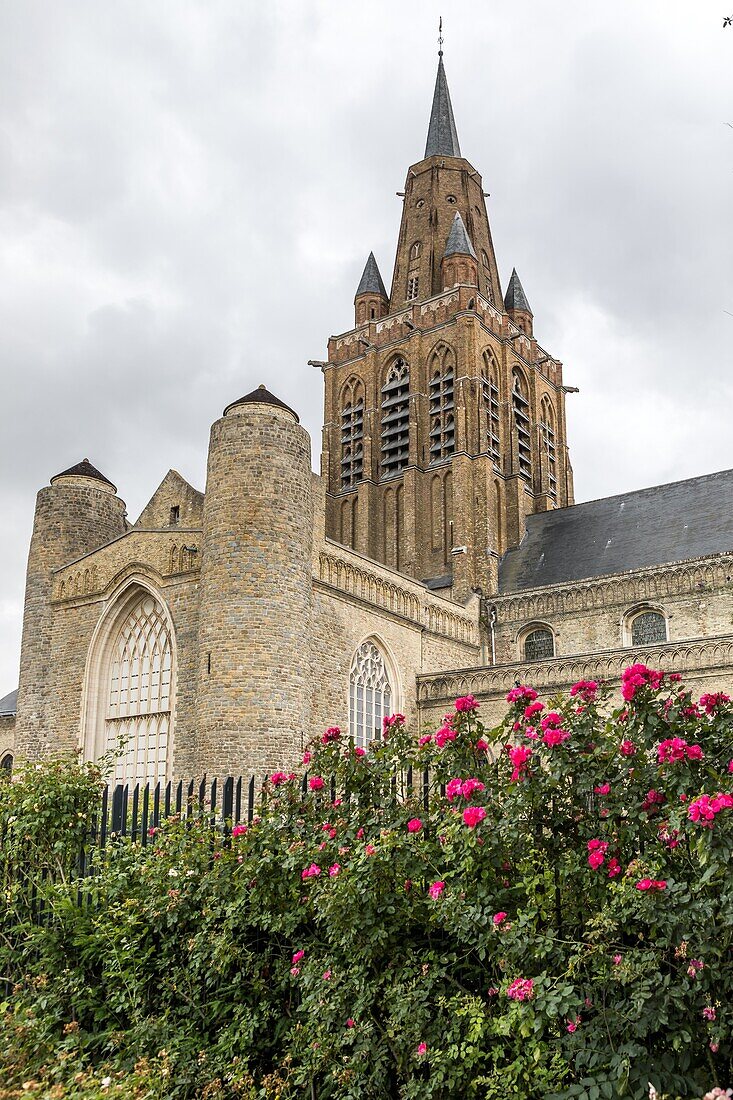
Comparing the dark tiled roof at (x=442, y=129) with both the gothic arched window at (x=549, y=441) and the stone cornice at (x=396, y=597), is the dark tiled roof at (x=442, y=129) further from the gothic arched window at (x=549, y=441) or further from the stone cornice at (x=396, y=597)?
the stone cornice at (x=396, y=597)

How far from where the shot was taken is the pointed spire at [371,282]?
137ft

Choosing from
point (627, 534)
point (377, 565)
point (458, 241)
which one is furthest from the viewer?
point (458, 241)

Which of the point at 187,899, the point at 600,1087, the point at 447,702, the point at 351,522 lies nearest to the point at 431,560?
the point at 351,522

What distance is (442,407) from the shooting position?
118 ft

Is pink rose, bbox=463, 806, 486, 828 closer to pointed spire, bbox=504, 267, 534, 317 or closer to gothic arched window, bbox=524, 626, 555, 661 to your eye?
gothic arched window, bbox=524, 626, 555, 661

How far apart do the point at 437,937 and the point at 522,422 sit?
33714 mm

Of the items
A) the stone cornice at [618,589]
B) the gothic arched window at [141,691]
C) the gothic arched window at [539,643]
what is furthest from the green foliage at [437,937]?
the gothic arched window at [539,643]

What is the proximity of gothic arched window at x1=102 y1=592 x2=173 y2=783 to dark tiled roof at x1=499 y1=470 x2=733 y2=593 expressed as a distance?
13591 millimetres

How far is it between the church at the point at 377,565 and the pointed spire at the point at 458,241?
118mm

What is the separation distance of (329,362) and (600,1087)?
37.4m

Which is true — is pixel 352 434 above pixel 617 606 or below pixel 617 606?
above

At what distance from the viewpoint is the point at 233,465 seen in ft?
67.4

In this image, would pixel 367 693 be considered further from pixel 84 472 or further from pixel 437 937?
pixel 437 937

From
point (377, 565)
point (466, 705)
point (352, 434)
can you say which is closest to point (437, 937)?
point (466, 705)
